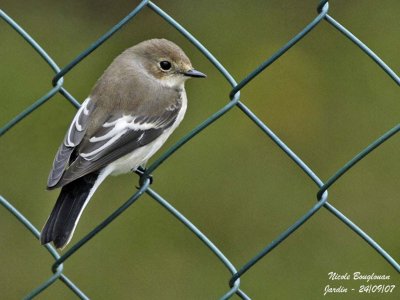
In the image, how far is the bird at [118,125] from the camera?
2.95 m

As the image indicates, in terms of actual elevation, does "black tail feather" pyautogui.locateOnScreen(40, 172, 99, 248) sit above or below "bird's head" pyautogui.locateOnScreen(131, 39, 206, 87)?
below

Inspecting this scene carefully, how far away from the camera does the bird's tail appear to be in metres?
2.74

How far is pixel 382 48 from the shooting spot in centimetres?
513

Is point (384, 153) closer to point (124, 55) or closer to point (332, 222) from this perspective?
point (332, 222)

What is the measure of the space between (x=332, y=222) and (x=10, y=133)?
1.64 metres

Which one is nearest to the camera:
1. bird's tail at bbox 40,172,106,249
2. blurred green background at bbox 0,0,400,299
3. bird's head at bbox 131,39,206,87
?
bird's tail at bbox 40,172,106,249

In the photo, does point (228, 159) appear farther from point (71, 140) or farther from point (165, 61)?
point (71, 140)

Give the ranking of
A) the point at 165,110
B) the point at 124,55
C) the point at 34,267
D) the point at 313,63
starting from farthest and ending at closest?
the point at 313,63 → the point at 34,267 → the point at 124,55 → the point at 165,110

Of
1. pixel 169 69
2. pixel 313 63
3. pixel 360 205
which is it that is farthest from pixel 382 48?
pixel 169 69

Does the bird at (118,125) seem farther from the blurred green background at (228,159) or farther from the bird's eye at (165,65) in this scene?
the blurred green background at (228,159)

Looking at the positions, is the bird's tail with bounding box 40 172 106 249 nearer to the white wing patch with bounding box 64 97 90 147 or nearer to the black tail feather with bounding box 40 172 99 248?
the black tail feather with bounding box 40 172 99 248

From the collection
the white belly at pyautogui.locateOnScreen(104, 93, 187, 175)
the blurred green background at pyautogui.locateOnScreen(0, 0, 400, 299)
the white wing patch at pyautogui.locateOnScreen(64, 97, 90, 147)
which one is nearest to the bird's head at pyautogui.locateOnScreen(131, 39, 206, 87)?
the white belly at pyautogui.locateOnScreen(104, 93, 187, 175)

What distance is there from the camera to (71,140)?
3096 millimetres

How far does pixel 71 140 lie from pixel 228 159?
185 centimetres
